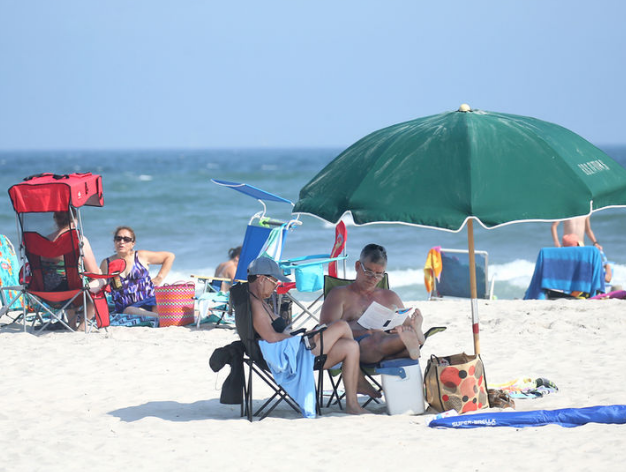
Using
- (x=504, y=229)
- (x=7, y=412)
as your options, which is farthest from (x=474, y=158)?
(x=504, y=229)

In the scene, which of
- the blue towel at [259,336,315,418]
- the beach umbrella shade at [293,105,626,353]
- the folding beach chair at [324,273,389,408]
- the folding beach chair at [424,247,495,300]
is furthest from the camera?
the folding beach chair at [424,247,495,300]

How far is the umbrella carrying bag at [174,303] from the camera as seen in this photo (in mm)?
7359

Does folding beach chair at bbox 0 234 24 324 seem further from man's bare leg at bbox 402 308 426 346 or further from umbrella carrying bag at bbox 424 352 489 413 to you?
umbrella carrying bag at bbox 424 352 489 413

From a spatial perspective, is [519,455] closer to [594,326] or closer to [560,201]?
[560,201]

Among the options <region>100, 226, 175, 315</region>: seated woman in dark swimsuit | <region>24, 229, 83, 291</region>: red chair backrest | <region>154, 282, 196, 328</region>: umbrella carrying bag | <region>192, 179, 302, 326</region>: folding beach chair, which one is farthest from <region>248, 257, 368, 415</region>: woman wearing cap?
<region>100, 226, 175, 315</region>: seated woman in dark swimsuit

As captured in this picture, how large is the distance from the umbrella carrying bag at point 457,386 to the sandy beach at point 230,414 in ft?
0.52

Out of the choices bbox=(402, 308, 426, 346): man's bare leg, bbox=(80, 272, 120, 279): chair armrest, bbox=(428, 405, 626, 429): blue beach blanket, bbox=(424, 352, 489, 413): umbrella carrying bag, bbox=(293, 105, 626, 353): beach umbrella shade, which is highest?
bbox=(293, 105, 626, 353): beach umbrella shade

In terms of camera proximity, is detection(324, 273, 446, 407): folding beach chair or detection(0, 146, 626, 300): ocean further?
detection(0, 146, 626, 300): ocean

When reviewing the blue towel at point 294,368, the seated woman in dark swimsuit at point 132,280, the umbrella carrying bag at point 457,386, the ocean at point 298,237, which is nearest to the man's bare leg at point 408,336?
the umbrella carrying bag at point 457,386

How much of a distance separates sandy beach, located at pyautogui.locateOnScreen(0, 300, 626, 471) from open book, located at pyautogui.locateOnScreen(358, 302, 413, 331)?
49 centimetres

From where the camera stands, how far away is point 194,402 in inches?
A: 199

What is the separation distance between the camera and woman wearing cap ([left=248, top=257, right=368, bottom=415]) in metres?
4.42

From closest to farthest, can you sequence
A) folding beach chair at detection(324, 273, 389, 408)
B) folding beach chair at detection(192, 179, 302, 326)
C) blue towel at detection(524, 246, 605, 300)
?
folding beach chair at detection(324, 273, 389, 408) < folding beach chair at detection(192, 179, 302, 326) < blue towel at detection(524, 246, 605, 300)

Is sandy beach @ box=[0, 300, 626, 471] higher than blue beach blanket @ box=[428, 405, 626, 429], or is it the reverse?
blue beach blanket @ box=[428, 405, 626, 429]
